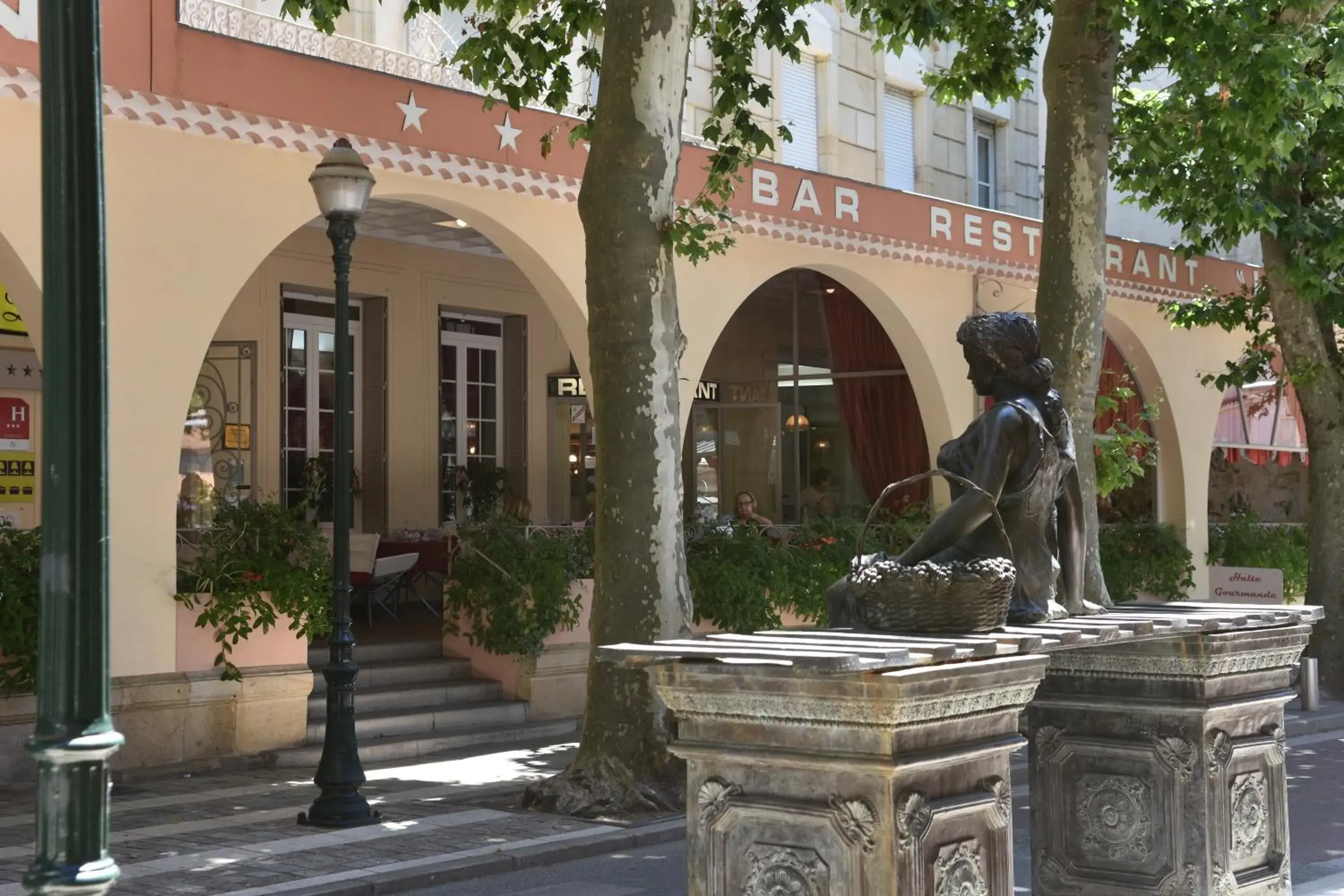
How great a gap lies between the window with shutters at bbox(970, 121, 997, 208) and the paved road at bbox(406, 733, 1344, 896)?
15.7m

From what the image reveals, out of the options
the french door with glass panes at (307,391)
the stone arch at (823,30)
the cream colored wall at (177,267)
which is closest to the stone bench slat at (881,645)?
the cream colored wall at (177,267)

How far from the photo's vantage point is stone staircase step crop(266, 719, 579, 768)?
11930 millimetres

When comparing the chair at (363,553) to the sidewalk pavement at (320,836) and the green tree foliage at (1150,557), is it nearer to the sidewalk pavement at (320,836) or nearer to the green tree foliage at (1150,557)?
the sidewalk pavement at (320,836)

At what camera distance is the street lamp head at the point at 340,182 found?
31.2 feet

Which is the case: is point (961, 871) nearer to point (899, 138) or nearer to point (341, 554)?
point (341, 554)

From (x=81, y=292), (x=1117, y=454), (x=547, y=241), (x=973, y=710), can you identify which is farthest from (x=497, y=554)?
(x=81, y=292)

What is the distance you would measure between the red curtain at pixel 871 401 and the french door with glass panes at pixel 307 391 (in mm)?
6679

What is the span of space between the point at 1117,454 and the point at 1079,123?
3.66 meters

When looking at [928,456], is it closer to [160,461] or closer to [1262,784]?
[160,461]

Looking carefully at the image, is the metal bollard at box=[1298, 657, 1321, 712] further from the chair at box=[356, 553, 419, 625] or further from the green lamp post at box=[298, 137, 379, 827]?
the green lamp post at box=[298, 137, 379, 827]

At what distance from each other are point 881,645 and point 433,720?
9069mm

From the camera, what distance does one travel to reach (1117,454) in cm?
1480

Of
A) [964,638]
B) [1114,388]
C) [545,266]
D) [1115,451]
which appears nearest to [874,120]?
[1114,388]

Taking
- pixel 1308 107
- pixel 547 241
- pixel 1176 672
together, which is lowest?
pixel 1176 672
